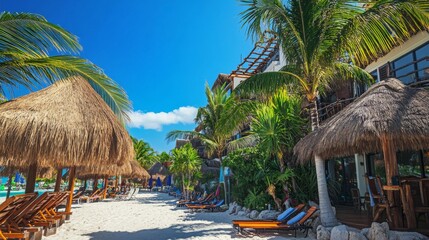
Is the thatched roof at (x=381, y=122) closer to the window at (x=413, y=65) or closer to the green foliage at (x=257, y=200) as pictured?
the window at (x=413, y=65)

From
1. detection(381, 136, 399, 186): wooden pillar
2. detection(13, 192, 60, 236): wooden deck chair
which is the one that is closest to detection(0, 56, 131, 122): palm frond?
detection(13, 192, 60, 236): wooden deck chair

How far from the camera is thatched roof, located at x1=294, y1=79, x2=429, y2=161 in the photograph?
5617 millimetres

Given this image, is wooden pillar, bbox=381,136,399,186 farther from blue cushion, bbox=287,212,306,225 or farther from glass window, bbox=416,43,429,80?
glass window, bbox=416,43,429,80

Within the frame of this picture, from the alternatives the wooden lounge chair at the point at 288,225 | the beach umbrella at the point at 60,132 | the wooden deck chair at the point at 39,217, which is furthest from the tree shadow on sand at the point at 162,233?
the beach umbrella at the point at 60,132

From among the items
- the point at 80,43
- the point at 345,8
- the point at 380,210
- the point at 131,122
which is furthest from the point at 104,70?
the point at 380,210

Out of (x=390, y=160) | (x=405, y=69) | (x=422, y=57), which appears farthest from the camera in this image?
(x=405, y=69)

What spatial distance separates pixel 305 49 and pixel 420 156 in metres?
5.39

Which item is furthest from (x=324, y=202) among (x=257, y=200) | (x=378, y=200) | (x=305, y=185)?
(x=257, y=200)

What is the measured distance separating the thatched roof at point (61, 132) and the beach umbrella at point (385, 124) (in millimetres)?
4679

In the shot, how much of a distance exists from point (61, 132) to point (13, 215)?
2032 millimetres

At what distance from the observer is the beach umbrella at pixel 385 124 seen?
18.4ft

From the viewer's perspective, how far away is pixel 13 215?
587 centimetres

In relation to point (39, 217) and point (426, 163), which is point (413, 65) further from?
point (39, 217)

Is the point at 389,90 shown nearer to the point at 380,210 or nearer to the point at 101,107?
the point at 380,210
